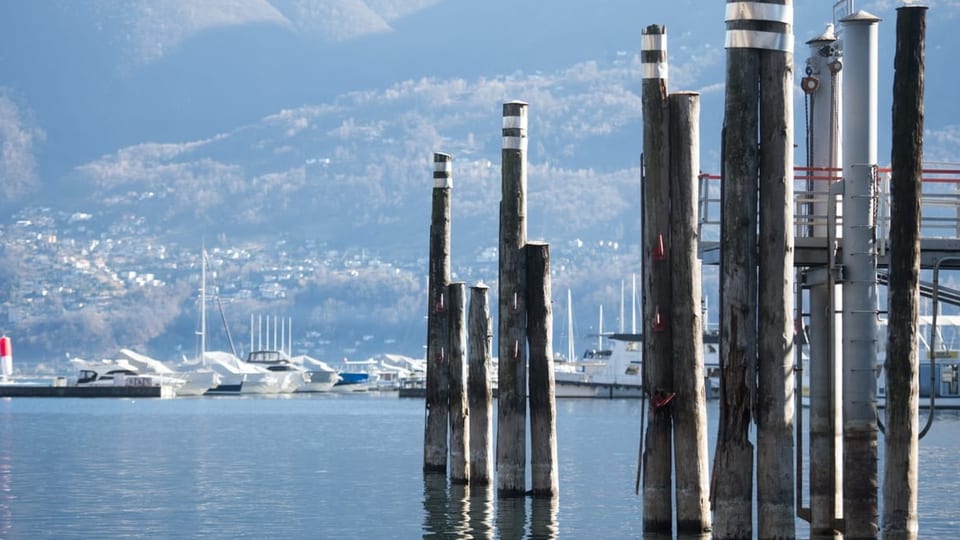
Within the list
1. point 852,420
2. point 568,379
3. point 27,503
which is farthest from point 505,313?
point 568,379

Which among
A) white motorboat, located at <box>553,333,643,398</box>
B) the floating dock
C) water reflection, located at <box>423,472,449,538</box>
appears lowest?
the floating dock

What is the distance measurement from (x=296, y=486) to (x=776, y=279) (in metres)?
26.9

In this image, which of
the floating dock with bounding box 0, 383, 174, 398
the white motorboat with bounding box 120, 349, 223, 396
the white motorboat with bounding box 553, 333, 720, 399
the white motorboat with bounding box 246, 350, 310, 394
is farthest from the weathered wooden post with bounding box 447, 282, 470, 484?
the white motorboat with bounding box 246, 350, 310, 394

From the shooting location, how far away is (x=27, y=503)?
4216 centimetres

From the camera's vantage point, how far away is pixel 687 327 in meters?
24.8

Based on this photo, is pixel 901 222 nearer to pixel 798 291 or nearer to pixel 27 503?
pixel 798 291

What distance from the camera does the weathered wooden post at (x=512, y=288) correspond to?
1298 inches

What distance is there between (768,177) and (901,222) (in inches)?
64.0

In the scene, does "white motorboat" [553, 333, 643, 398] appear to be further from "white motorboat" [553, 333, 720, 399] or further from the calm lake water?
the calm lake water

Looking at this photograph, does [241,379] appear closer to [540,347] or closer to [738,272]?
[540,347]

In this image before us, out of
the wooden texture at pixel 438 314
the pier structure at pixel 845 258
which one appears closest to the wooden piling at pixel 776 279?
the pier structure at pixel 845 258

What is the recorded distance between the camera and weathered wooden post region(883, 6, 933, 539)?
850 inches

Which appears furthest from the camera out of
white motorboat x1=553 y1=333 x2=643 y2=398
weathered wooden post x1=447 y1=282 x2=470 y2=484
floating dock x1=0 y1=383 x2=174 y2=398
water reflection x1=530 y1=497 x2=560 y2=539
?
floating dock x1=0 y1=383 x2=174 y2=398

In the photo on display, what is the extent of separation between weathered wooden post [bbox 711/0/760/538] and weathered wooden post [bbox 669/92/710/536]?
204 centimetres
